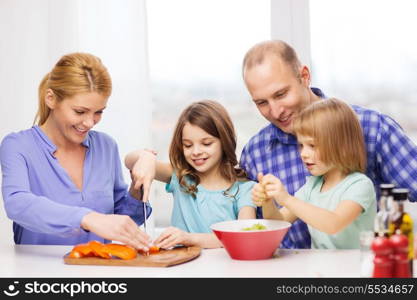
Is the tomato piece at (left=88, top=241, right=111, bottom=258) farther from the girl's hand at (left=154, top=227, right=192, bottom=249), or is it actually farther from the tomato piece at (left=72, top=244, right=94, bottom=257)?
the girl's hand at (left=154, top=227, right=192, bottom=249)

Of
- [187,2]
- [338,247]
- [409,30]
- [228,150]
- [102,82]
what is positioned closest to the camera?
[338,247]

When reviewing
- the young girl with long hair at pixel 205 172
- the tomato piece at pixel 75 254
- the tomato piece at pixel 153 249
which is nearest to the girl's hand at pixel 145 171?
the young girl with long hair at pixel 205 172

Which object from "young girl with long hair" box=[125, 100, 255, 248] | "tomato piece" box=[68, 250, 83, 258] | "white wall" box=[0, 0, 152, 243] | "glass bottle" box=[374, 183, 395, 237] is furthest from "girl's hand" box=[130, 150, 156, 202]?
"white wall" box=[0, 0, 152, 243]

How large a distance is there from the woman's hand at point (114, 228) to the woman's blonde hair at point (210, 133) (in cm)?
47

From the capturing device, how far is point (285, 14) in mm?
3242

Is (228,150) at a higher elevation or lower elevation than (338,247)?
higher

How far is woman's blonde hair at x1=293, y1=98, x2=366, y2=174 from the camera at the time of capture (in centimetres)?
193

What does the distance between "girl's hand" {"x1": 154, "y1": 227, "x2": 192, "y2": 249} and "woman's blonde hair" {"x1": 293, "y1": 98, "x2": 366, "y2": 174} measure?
0.46 meters

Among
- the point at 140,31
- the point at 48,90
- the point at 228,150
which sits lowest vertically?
the point at 228,150

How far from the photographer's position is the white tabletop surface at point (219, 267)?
1.61 meters

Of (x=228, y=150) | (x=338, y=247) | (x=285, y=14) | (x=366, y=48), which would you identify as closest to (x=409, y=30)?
(x=366, y=48)

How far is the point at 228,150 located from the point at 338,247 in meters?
0.53

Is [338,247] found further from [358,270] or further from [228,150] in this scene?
[228,150]

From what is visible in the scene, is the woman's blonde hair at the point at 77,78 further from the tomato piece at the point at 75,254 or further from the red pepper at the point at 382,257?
the red pepper at the point at 382,257
